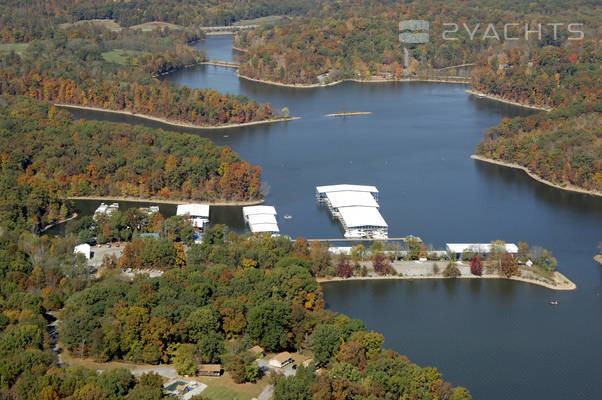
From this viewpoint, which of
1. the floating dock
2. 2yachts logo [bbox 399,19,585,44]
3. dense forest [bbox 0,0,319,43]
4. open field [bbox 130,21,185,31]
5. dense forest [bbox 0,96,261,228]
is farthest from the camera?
dense forest [bbox 0,0,319,43]

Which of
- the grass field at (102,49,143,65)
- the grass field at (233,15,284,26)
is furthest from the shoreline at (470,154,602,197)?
the grass field at (233,15,284,26)

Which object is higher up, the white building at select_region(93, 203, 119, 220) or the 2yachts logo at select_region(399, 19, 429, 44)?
the 2yachts logo at select_region(399, 19, 429, 44)

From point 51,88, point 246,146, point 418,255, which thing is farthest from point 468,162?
point 51,88

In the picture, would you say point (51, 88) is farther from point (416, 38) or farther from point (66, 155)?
point (416, 38)

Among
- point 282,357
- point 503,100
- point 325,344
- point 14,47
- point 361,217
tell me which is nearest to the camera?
point 325,344

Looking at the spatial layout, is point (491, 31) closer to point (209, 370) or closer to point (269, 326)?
point (269, 326)

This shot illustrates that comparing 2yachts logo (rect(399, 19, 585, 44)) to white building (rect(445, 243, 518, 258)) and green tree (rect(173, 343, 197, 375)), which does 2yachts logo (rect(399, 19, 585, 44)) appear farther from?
green tree (rect(173, 343, 197, 375))

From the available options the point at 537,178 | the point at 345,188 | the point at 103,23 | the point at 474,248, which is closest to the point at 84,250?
the point at 345,188
